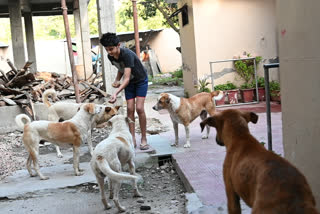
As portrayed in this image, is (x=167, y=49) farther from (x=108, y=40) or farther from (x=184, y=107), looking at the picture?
(x=108, y=40)

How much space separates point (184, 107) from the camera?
736cm

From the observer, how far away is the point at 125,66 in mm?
6691

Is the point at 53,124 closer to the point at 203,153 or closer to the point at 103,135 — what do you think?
the point at 203,153

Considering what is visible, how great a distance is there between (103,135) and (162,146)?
7.90ft

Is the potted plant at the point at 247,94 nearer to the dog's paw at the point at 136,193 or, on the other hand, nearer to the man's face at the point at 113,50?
the man's face at the point at 113,50

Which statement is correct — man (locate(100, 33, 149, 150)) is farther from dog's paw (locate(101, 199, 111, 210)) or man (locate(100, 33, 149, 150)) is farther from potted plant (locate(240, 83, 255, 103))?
potted plant (locate(240, 83, 255, 103))

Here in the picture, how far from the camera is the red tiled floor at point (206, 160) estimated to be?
15.1ft

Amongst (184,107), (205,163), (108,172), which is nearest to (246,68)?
(184,107)

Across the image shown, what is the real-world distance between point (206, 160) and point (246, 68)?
7.35 meters

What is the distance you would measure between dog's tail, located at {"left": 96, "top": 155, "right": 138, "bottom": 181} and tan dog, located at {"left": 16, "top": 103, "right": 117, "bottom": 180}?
70.9 inches

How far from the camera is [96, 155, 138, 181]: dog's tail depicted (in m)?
4.27

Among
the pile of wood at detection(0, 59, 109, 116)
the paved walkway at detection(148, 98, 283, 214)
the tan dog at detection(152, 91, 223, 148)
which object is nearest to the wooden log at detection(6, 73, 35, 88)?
the pile of wood at detection(0, 59, 109, 116)

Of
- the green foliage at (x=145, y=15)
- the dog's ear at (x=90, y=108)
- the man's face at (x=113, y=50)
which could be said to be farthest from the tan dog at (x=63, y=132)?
the green foliage at (x=145, y=15)

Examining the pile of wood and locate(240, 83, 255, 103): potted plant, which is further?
locate(240, 83, 255, 103): potted plant
